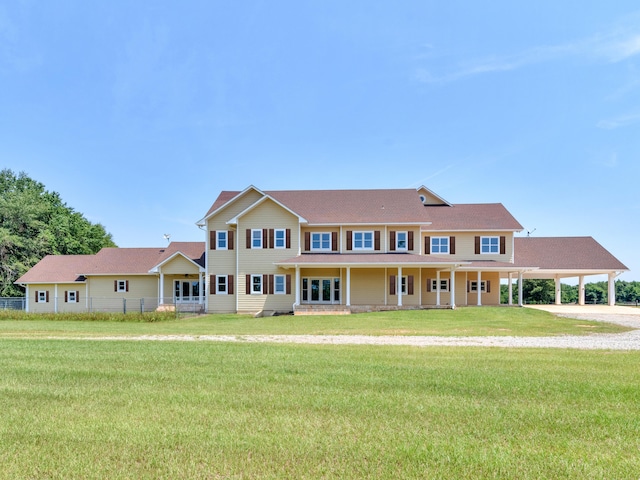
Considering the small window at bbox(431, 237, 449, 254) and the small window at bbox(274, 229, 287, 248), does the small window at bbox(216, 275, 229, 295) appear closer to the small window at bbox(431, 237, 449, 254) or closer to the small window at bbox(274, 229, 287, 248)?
the small window at bbox(274, 229, 287, 248)

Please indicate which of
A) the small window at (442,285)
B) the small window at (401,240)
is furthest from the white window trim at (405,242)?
the small window at (442,285)

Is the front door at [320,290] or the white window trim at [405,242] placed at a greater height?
the white window trim at [405,242]

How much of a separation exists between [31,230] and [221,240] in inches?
1203

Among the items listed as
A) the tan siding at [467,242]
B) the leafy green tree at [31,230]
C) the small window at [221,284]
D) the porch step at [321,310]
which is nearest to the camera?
the porch step at [321,310]

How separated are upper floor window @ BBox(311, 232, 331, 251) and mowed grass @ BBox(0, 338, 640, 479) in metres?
24.5

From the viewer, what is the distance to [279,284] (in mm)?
33125

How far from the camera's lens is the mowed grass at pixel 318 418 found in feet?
13.9

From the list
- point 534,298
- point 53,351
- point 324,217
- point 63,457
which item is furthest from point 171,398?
point 534,298

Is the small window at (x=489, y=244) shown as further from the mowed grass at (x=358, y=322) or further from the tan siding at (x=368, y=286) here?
the tan siding at (x=368, y=286)

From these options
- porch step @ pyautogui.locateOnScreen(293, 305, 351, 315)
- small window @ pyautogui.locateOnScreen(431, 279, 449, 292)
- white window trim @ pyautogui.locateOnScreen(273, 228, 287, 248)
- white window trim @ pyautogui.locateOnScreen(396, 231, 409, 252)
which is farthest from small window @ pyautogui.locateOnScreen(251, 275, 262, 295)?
small window @ pyautogui.locateOnScreen(431, 279, 449, 292)

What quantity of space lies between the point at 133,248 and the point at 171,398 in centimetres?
3861

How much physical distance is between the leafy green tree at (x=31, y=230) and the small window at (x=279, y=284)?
30.4m

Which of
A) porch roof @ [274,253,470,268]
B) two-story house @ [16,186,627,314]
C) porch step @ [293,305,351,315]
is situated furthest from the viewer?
two-story house @ [16,186,627,314]

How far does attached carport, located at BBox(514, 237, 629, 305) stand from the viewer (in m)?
36.1
